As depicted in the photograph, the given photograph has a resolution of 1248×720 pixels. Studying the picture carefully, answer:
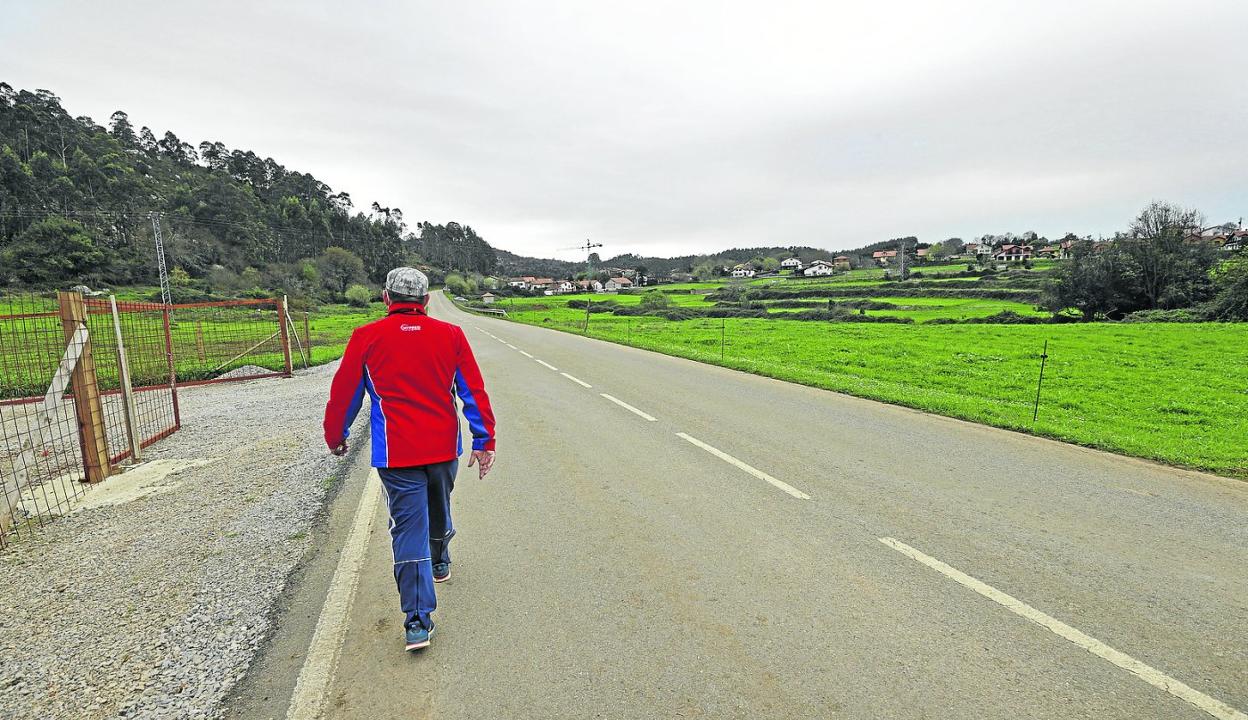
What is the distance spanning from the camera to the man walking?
116 inches

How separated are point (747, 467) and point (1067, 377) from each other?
1423cm

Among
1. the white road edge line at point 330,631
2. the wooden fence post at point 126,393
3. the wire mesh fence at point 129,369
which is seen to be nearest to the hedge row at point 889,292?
the wire mesh fence at point 129,369

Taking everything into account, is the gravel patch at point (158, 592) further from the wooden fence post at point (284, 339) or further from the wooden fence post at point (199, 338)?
the wooden fence post at point (199, 338)


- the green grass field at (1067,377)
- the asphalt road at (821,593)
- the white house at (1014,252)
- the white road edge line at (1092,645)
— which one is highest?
the white house at (1014,252)

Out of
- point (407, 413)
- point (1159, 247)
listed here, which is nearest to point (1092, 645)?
point (407, 413)

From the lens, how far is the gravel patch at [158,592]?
264 cm

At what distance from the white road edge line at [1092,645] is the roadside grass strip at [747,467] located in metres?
1.32

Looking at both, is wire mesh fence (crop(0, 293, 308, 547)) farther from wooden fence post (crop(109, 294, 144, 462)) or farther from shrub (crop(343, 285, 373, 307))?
shrub (crop(343, 285, 373, 307))

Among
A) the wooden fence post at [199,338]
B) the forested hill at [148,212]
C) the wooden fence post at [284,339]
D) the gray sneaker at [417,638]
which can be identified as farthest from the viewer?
the forested hill at [148,212]

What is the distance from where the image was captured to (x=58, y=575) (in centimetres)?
379

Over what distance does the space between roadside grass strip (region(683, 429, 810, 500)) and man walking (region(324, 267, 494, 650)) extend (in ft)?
11.2

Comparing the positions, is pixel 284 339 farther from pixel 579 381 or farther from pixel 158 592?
pixel 158 592

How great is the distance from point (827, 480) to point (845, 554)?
1679mm

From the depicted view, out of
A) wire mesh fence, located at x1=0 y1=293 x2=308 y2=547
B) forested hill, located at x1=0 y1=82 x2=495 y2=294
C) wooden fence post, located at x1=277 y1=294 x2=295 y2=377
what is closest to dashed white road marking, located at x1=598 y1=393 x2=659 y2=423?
wire mesh fence, located at x1=0 y1=293 x2=308 y2=547
